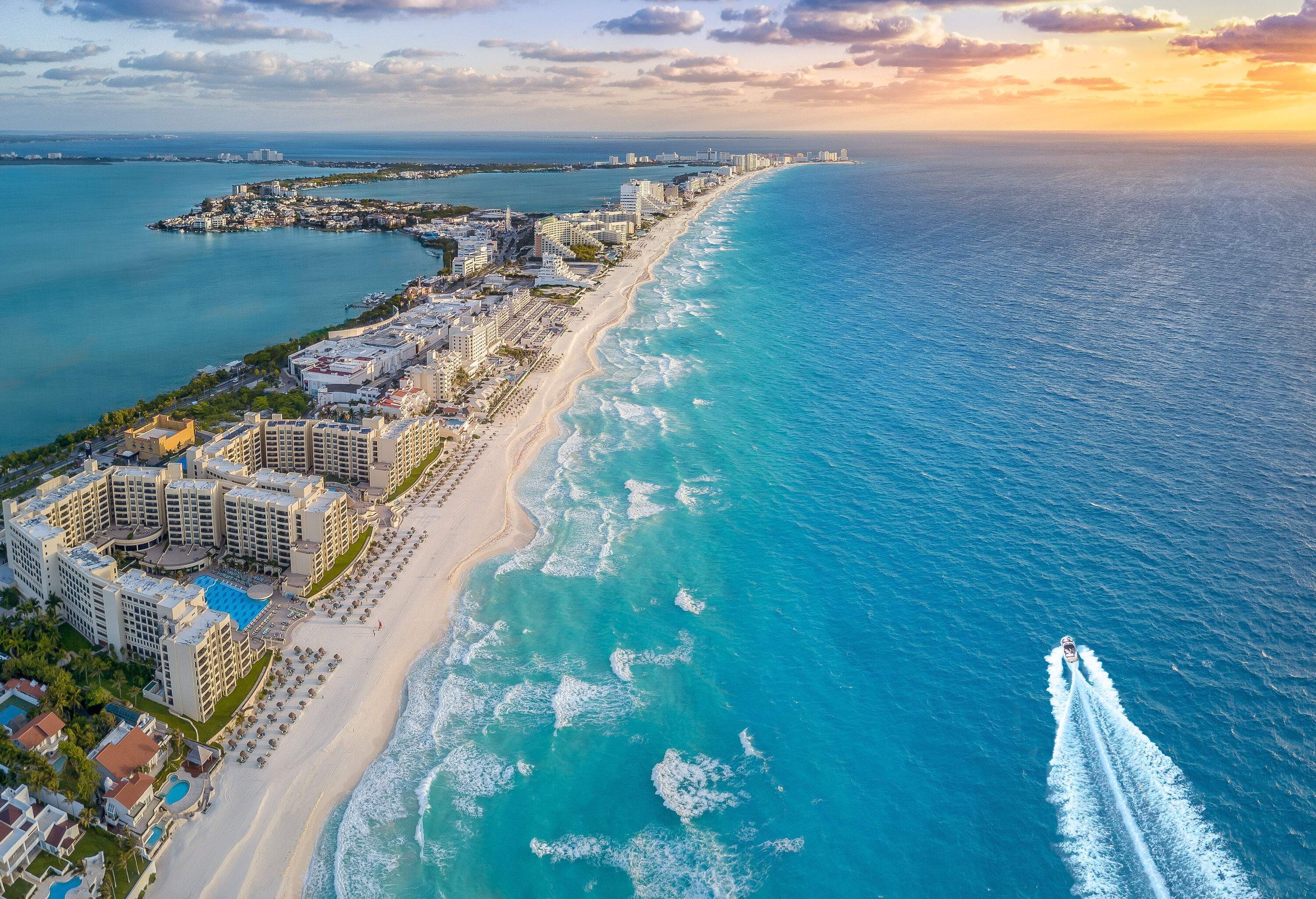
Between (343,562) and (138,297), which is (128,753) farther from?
(138,297)

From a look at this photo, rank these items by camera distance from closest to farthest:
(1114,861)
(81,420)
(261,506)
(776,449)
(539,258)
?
(1114,861), (261,506), (776,449), (81,420), (539,258)

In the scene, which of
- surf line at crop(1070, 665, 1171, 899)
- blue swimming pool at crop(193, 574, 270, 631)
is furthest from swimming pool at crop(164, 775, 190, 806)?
surf line at crop(1070, 665, 1171, 899)

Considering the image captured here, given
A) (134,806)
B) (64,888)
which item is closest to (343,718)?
(134,806)

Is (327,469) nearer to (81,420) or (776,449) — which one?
(81,420)

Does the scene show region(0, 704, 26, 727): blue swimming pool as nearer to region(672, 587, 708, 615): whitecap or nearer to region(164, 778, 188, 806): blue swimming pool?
region(164, 778, 188, 806): blue swimming pool

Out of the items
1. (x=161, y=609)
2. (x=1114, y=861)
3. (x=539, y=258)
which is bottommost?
(x=1114, y=861)

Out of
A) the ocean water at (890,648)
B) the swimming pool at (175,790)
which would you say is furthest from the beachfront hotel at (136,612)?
the ocean water at (890,648)

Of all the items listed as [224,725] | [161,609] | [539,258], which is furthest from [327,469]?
[539,258]
